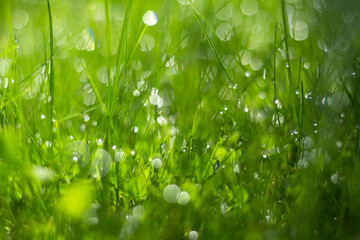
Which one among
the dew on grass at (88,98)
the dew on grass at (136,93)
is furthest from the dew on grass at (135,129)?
the dew on grass at (88,98)

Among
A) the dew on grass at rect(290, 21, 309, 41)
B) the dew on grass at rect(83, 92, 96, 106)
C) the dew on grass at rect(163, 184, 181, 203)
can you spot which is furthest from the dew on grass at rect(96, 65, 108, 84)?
the dew on grass at rect(290, 21, 309, 41)

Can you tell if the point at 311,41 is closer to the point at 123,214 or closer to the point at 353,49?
the point at 353,49

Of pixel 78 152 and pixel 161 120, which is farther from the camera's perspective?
pixel 161 120

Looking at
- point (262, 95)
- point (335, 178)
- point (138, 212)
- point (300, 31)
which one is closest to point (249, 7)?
point (300, 31)

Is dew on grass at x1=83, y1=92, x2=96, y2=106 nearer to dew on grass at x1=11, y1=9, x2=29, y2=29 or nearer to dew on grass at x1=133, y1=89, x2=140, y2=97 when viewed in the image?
dew on grass at x1=133, y1=89, x2=140, y2=97

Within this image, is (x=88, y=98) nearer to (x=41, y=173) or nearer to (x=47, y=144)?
(x=47, y=144)

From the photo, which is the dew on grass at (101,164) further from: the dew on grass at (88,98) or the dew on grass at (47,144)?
the dew on grass at (88,98)

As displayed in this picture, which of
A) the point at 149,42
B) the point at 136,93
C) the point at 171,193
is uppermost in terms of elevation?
the point at 149,42
